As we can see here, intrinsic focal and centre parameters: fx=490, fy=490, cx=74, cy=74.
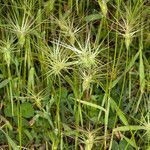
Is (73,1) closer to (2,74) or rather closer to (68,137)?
(2,74)

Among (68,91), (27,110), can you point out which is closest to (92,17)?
(68,91)

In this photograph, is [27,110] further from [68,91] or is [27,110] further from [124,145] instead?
[124,145]

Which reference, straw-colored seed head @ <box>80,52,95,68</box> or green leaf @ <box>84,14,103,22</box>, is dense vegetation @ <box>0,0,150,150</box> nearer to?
green leaf @ <box>84,14,103,22</box>

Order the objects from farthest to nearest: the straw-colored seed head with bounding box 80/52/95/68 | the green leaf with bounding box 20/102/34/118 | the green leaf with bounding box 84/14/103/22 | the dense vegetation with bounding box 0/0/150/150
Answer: the green leaf with bounding box 84/14/103/22, the green leaf with bounding box 20/102/34/118, the dense vegetation with bounding box 0/0/150/150, the straw-colored seed head with bounding box 80/52/95/68

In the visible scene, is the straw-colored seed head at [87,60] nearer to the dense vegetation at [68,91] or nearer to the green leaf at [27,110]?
the dense vegetation at [68,91]

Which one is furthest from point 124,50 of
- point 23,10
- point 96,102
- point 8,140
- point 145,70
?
point 8,140

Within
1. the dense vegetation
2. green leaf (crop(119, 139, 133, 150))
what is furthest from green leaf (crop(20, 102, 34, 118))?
green leaf (crop(119, 139, 133, 150))

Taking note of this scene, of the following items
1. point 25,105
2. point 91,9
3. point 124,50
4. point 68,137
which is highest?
point 91,9

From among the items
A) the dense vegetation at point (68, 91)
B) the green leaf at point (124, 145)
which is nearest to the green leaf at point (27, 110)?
the dense vegetation at point (68, 91)

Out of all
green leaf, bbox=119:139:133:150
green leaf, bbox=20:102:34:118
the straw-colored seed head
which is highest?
the straw-colored seed head
